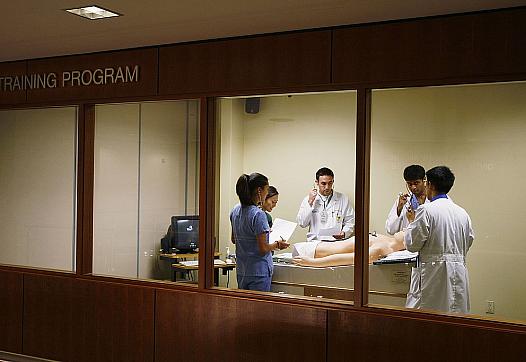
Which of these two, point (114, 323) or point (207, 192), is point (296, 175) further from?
point (114, 323)

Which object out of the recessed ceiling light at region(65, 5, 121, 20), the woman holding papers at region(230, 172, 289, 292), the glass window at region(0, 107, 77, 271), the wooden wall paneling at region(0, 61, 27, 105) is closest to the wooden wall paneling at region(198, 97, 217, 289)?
the woman holding papers at region(230, 172, 289, 292)

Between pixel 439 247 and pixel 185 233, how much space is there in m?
2.11

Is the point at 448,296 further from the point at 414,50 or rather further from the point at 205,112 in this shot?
the point at 205,112

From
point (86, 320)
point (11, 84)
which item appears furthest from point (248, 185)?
point (11, 84)

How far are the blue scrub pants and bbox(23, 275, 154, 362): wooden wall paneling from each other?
81 cm

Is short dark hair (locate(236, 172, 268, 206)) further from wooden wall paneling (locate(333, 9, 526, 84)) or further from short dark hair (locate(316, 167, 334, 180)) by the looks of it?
wooden wall paneling (locate(333, 9, 526, 84))

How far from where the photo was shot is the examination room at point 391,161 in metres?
4.71

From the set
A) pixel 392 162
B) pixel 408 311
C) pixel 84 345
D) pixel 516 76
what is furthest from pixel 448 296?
pixel 84 345

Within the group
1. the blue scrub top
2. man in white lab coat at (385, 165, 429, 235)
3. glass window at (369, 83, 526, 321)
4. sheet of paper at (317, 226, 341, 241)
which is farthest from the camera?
the blue scrub top

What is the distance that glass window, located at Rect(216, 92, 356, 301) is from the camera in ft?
17.1

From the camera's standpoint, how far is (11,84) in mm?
6785

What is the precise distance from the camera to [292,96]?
5387 millimetres

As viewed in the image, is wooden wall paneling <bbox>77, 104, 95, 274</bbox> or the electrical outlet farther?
wooden wall paneling <bbox>77, 104, 95, 274</bbox>

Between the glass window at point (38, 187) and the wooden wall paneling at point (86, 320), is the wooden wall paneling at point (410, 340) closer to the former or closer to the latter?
the wooden wall paneling at point (86, 320)
